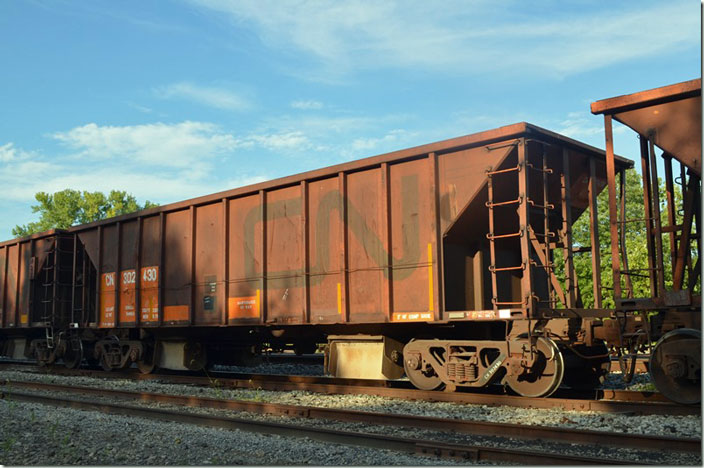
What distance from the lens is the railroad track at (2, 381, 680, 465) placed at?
5742 mm

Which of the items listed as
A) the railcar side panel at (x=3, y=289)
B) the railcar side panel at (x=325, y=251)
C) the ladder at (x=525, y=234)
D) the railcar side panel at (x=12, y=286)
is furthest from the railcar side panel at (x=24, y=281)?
the ladder at (x=525, y=234)

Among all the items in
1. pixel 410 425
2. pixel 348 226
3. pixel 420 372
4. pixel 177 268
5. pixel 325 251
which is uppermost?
pixel 348 226

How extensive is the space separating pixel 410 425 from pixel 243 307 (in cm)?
552

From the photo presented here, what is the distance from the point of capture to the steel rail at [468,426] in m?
5.96

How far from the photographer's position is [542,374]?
8.62m

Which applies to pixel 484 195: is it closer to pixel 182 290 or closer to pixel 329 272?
pixel 329 272

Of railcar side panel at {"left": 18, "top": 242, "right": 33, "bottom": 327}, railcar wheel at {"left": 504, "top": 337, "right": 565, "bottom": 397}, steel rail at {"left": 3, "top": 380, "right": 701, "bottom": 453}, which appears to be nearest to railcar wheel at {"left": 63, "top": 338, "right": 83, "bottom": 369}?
railcar side panel at {"left": 18, "top": 242, "right": 33, "bottom": 327}

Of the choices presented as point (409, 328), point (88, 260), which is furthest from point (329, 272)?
point (88, 260)

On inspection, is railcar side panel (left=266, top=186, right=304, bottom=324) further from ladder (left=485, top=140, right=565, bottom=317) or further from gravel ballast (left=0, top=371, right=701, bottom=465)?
ladder (left=485, top=140, right=565, bottom=317)

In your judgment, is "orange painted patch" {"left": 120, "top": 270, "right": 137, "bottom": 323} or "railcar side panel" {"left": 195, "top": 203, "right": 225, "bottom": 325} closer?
"railcar side panel" {"left": 195, "top": 203, "right": 225, "bottom": 325}

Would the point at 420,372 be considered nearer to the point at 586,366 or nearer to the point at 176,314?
the point at 586,366

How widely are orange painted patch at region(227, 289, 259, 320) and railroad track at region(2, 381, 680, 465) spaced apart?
2.49 m

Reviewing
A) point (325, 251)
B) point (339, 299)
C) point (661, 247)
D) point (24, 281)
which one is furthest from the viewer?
point (24, 281)

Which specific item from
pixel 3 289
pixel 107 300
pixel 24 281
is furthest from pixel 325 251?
pixel 3 289
